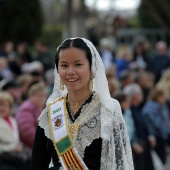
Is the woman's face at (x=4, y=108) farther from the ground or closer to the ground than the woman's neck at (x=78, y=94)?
farther from the ground

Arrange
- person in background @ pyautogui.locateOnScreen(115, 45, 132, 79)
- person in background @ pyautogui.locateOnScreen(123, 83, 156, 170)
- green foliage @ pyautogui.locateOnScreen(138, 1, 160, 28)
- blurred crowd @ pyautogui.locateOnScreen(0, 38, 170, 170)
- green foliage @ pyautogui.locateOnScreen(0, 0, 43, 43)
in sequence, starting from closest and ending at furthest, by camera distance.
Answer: blurred crowd @ pyautogui.locateOnScreen(0, 38, 170, 170) → person in background @ pyautogui.locateOnScreen(123, 83, 156, 170) → person in background @ pyautogui.locateOnScreen(115, 45, 132, 79) → green foliage @ pyautogui.locateOnScreen(0, 0, 43, 43) → green foliage @ pyautogui.locateOnScreen(138, 1, 160, 28)

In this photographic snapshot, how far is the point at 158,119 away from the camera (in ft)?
37.3

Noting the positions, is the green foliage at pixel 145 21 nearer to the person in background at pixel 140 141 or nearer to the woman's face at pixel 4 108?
the person in background at pixel 140 141

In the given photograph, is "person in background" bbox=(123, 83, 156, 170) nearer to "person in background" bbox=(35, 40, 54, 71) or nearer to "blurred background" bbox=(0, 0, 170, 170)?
"blurred background" bbox=(0, 0, 170, 170)

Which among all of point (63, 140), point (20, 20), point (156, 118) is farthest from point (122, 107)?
point (20, 20)

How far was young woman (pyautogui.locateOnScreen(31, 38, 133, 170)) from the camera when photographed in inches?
183

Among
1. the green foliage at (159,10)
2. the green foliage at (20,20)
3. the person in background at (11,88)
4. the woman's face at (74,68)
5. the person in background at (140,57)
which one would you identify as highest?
the green foliage at (20,20)

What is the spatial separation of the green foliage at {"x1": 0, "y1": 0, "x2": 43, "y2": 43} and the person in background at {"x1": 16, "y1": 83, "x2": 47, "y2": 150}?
67.5 ft

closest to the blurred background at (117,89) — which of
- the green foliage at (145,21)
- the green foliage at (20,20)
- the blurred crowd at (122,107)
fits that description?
the blurred crowd at (122,107)

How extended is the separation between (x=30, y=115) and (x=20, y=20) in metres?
21.5

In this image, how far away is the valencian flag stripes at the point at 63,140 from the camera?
471cm

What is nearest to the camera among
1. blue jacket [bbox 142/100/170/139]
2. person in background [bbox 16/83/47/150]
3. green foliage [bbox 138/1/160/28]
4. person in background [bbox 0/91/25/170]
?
person in background [bbox 0/91/25/170]

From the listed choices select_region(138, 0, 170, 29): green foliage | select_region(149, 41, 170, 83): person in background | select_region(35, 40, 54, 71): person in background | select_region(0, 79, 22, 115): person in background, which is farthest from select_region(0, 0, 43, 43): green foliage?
select_region(0, 79, 22, 115): person in background

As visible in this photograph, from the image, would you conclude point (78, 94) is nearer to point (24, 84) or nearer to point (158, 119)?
point (158, 119)
